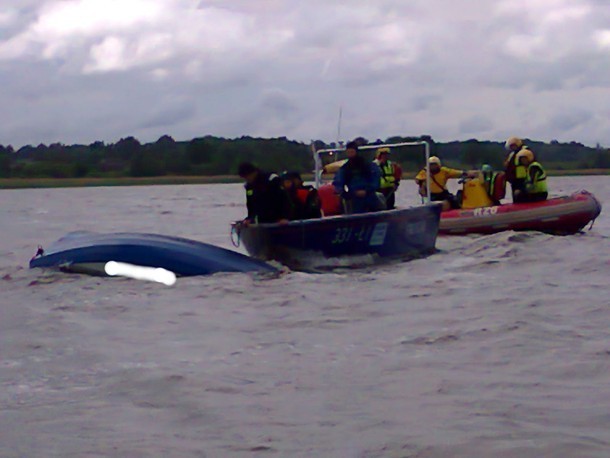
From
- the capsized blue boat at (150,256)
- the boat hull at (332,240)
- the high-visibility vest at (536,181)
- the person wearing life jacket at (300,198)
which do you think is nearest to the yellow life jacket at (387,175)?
the high-visibility vest at (536,181)

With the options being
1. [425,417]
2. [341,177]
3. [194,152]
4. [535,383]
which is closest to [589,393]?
[535,383]

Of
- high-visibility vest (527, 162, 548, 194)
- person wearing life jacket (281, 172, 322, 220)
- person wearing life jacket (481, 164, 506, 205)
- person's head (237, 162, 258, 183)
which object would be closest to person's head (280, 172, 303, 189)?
person wearing life jacket (281, 172, 322, 220)

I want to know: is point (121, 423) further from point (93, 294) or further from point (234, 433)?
point (93, 294)

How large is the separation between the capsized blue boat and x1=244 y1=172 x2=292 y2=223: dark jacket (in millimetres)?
637

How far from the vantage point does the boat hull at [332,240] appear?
11.2 meters

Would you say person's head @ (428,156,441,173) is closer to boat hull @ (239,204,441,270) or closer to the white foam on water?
boat hull @ (239,204,441,270)

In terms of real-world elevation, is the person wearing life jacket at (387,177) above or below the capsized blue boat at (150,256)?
above

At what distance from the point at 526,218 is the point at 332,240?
4.88 metres

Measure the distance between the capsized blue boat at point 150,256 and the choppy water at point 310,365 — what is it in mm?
199

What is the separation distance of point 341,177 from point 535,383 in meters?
6.91

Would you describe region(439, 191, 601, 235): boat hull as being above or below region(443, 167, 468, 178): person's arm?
below

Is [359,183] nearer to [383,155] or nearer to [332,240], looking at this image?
[332,240]

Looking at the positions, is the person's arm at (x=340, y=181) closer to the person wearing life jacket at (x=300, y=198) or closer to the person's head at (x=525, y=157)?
the person wearing life jacket at (x=300, y=198)

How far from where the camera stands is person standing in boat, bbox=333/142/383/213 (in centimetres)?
1227
